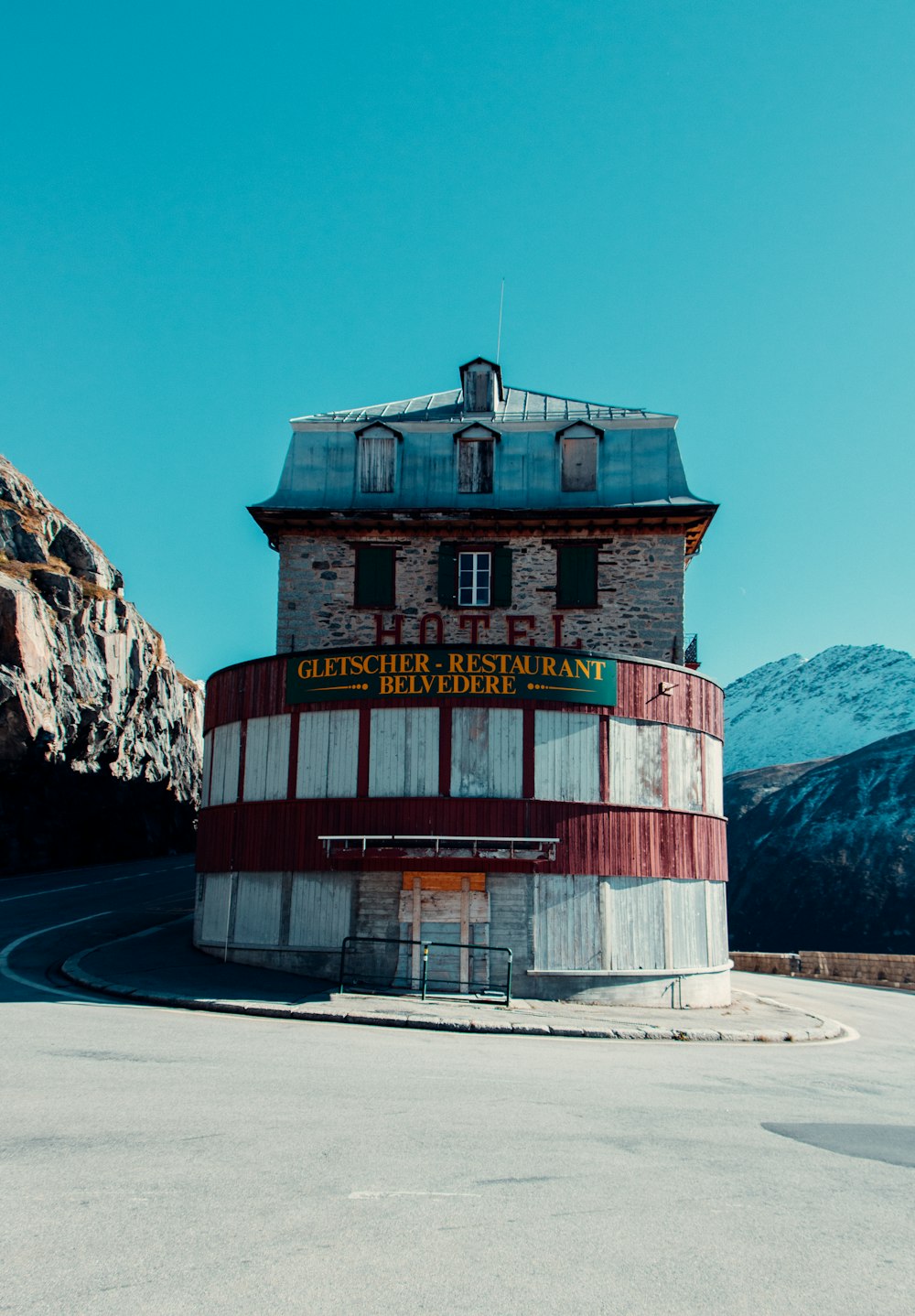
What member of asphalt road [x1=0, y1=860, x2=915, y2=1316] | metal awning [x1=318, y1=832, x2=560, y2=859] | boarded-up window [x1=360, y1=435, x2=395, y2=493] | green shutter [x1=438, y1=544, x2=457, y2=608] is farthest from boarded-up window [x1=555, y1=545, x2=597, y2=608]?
asphalt road [x1=0, y1=860, x2=915, y2=1316]

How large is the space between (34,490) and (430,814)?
141 feet

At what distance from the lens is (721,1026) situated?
58.1ft

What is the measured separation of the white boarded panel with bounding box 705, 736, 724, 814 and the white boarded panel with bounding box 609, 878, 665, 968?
2.67 m

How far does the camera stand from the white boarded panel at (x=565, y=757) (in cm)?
1980

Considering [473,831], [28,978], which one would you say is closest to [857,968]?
[473,831]

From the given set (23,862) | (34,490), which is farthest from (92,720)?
(34,490)

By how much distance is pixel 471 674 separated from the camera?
20.0 m

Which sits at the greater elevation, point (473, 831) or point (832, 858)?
point (832, 858)

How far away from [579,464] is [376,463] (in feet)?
16.9

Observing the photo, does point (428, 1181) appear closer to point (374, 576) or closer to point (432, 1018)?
point (432, 1018)

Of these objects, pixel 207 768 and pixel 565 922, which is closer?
pixel 565 922

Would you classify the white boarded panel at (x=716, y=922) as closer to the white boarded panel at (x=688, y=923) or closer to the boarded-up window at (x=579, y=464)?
the white boarded panel at (x=688, y=923)

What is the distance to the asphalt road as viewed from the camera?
4918mm

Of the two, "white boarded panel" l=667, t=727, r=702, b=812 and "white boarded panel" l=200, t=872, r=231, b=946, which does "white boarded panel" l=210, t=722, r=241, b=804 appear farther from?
"white boarded panel" l=667, t=727, r=702, b=812
